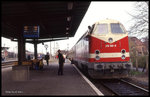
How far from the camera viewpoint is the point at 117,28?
512 inches

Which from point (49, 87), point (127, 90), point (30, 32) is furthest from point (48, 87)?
point (30, 32)

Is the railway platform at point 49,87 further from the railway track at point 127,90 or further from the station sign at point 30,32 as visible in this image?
the station sign at point 30,32

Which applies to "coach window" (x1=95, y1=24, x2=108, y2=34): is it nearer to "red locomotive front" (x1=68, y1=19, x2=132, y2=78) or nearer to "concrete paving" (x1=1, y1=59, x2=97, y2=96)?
"red locomotive front" (x1=68, y1=19, x2=132, y2=78)

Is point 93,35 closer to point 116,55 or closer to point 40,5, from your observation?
point 116,55

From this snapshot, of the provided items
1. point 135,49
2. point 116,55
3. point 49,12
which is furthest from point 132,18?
point 49,12

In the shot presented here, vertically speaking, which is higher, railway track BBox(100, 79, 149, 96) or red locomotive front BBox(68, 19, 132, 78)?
red locomotive front BBox(68, 19, 132, 78)

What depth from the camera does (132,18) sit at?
18.3 meters

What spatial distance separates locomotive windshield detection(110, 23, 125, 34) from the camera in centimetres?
1287

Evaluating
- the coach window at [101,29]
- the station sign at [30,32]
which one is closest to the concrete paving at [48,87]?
the station sign at [30,32]

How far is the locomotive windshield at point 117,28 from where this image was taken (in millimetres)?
12872

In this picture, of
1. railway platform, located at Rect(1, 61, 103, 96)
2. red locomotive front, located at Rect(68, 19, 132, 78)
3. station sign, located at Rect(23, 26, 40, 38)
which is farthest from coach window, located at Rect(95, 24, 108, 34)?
station sign, located at Rect(23, 26, 40, 38)

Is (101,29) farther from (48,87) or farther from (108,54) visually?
(48,87)

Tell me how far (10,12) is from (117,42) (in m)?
6.04

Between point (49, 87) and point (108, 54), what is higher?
point (108, 54)
